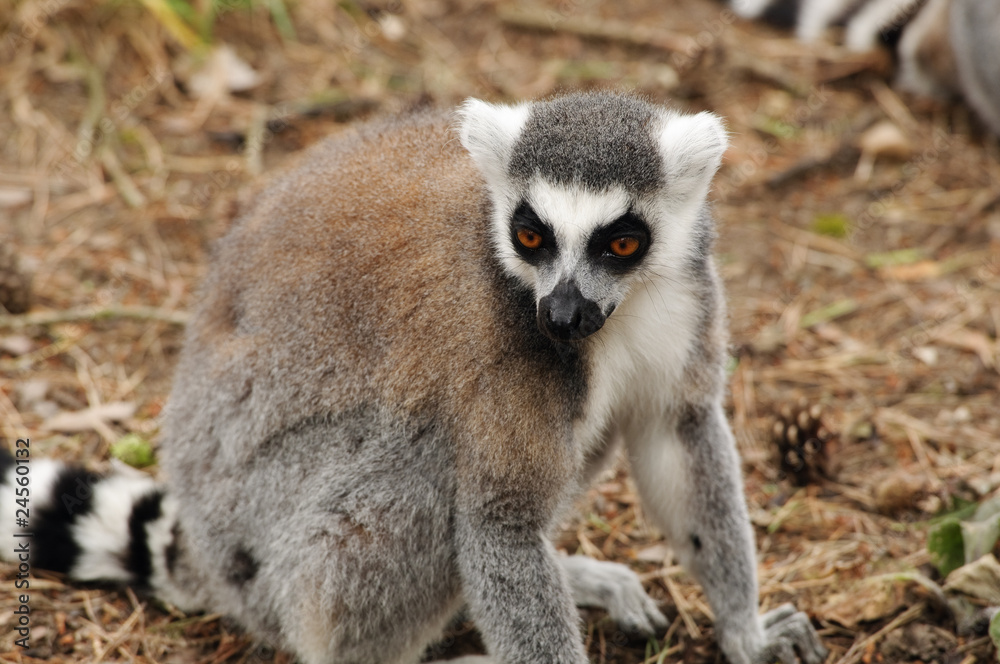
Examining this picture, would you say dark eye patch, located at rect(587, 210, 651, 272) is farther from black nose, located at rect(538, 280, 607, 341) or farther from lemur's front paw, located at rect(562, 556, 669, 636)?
lemur's front paw, located at rect(562, 556, 669, 636)

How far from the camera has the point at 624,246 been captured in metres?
3.19

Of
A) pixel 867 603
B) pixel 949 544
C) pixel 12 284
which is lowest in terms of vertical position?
pixel 867 603

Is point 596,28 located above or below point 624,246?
above

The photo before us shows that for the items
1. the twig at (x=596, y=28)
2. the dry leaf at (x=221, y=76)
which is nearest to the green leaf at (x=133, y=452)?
the dry leaf at (x=221, y=76)

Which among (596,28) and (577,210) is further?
(596,28)

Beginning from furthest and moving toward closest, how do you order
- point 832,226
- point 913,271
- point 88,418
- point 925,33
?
1. point 925,33
2. point 832,226
3. point 913,271
4. point 88,418

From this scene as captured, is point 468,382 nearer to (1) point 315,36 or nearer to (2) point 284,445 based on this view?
(2) point 284,445

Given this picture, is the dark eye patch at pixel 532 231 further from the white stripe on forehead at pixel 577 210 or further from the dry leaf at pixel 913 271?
the dry leaf at pixel 913 271

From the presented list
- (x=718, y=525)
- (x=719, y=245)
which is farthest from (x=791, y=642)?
(x=719, y=245)

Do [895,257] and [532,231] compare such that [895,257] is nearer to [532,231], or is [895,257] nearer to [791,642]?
[791,642]

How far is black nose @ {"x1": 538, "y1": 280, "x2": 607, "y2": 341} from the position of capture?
300cm

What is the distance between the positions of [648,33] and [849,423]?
4.62 m

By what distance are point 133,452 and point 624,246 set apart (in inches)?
115

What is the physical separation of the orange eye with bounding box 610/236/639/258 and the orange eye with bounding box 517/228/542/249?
0.25 m
